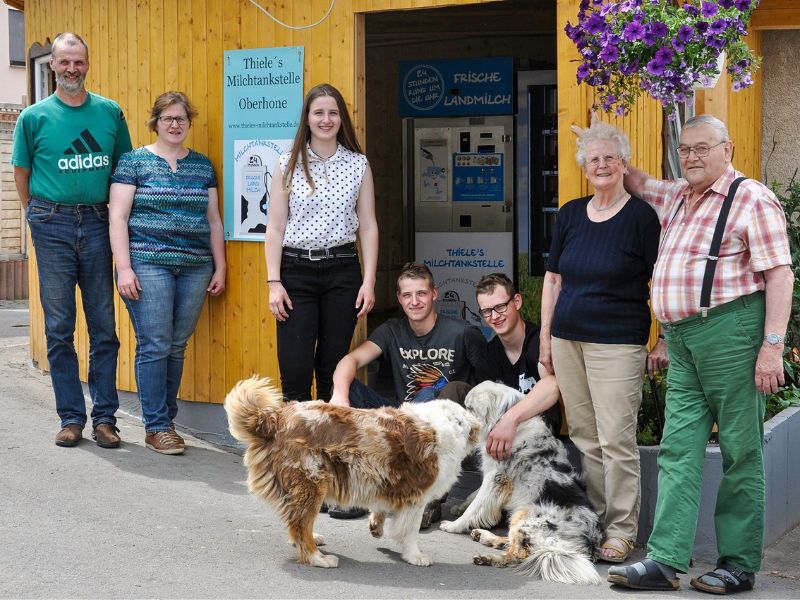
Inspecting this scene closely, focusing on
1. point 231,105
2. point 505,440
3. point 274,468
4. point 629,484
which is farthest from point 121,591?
point 231,105

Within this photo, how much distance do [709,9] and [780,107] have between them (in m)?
4.21

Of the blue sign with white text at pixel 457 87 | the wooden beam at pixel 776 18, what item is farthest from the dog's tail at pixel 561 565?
the blue sign with white text at pixel 457 87

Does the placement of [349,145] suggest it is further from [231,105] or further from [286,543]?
[286,543]

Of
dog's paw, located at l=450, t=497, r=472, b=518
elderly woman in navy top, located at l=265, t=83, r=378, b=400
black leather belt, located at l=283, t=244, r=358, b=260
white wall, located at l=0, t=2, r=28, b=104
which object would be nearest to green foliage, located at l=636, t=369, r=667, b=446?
dog's paw, located at l=450, t=497, r=472, b=518

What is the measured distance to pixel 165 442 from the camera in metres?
6.52

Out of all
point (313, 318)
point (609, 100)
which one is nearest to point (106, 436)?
point (313, 318)

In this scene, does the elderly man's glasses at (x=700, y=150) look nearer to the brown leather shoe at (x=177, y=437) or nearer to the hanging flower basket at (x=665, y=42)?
the hanging flower basket at (x=665, y=42)

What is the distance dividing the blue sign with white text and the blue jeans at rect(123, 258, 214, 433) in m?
4.12

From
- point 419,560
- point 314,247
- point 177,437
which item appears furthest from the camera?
point 177,437

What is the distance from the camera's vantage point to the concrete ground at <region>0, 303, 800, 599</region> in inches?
178

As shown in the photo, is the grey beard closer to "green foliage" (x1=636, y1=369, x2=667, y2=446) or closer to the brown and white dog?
the brown and white dog

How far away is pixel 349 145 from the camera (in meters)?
6.10

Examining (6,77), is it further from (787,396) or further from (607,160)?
(607,160)

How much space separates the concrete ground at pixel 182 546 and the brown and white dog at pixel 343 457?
222 mm
